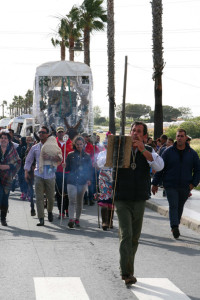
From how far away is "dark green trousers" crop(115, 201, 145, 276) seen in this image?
7.02 metres

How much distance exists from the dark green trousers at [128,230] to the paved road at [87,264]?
10.3 inches

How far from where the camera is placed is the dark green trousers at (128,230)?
7.02m

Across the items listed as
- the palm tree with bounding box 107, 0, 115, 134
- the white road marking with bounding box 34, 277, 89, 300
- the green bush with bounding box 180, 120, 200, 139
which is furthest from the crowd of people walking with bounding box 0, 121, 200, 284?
the green bush with bounding box 180, 120, 200, 139

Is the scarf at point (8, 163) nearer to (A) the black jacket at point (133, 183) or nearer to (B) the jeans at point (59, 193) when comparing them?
(B) the jeans at point (59, 193)

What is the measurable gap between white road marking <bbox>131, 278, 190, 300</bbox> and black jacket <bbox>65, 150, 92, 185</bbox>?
4.64m

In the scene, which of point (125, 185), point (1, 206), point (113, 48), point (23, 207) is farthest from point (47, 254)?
point (113, 48)

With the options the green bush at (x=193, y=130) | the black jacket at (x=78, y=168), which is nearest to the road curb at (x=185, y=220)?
the black jacket at (x=78, y=168)

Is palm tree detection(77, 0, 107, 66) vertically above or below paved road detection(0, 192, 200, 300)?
above

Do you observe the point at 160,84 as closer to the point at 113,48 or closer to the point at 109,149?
the point at 113,48

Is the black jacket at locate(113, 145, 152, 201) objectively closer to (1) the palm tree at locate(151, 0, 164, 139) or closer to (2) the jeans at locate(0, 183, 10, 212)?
(2) the jeans at locate(0, 183, 10, 212)

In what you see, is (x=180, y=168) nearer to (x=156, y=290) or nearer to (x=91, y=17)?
(x=156, y=290)

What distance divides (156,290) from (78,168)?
523 cm

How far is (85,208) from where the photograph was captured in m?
15.6

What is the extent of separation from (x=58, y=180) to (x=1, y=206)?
2.21m
